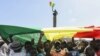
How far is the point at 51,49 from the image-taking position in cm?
1501

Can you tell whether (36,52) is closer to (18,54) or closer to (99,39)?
(18,54)

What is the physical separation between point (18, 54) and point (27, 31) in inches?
58.9

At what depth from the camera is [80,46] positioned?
15.4 m

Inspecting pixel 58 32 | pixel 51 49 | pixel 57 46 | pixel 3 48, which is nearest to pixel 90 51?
pixel 57 46

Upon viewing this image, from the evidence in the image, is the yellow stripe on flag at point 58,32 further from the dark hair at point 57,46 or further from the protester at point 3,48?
the protester at point 3,48

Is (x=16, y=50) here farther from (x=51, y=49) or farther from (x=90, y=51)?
(x=90, y=51)

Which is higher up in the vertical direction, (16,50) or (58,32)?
(58,32)

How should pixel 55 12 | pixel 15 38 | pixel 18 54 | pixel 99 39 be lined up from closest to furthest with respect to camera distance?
pixel 18 54
pixel 99 39
pixel 15 38
pixel 55 12

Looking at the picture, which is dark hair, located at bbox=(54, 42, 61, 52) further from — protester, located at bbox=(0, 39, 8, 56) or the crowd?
protester, located at bbox=(0, 39, 8, 56)

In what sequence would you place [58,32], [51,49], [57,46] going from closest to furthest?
[57,46] < [51,49] < [58,32]

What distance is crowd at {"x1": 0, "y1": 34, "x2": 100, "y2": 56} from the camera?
47.3 ft

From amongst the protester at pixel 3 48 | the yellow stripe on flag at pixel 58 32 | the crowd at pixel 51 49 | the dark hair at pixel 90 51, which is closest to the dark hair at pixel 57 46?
the crowd at pixel 51 49

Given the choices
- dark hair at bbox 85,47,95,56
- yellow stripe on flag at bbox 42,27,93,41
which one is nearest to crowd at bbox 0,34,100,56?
dark hair at bbox 85,47,95,56

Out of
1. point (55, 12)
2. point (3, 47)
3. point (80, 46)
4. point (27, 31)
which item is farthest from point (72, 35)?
point (55, 12)
